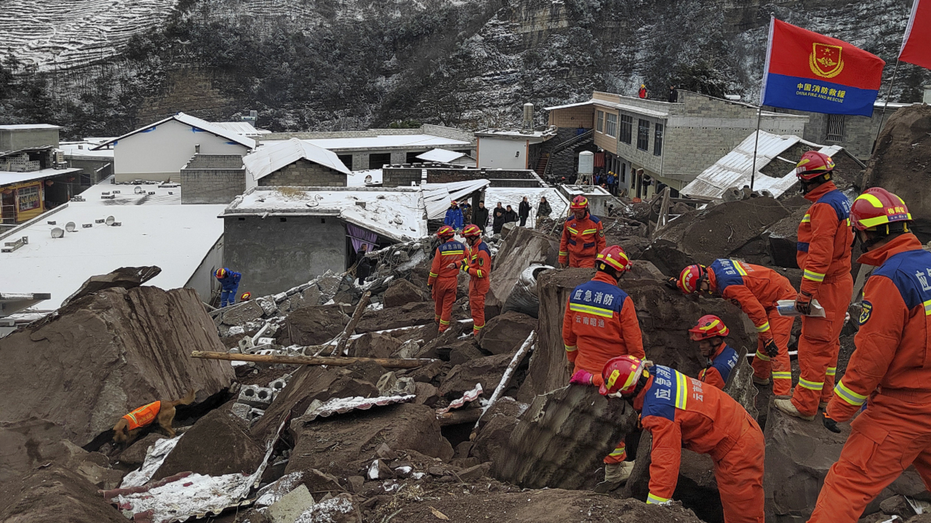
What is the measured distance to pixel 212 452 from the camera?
554cm

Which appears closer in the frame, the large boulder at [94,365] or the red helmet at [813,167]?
the red helmet at [813,167]

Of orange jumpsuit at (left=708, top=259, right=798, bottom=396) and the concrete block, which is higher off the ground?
orange jumpsuit at (left=708, top=259, right=798, bottom=396)

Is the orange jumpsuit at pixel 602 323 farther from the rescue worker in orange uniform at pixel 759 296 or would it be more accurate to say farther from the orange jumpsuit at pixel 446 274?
the orange jumpsuit at pixel 446 274

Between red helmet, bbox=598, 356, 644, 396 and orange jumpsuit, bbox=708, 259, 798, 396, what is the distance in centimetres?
193

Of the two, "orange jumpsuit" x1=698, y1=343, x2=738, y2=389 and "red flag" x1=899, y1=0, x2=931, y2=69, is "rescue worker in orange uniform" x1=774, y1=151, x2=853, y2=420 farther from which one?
"red flag" x1=899, y1=0, x2=931, y2=69

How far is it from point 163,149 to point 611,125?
21760mm

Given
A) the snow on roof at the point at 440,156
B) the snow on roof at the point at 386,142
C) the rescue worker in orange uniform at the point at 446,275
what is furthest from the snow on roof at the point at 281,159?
the rescue worker in orange uniform at the point at 446,275

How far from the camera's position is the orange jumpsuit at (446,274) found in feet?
30.0

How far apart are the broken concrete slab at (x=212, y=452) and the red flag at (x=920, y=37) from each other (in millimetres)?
7656

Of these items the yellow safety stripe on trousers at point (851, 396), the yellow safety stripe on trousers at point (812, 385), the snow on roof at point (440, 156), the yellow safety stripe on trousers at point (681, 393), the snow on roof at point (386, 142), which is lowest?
the snow on roof at point (440, 156)

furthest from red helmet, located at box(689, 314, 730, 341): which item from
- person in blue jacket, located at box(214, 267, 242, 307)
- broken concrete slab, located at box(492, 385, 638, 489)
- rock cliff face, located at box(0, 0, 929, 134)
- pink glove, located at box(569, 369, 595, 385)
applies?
rock cliff face, located at box(0, 0, 929, 134)

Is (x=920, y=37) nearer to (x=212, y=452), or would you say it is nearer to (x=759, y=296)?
(x=759, y=296)

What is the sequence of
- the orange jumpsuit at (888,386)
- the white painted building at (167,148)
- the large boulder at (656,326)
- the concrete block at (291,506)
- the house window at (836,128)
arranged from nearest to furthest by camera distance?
the orange jumpsuit at (888,386) < the concrete block at (291,506) < the large boulder at (656,326) < the house window at (836,128) < the white painted building at (167,148)

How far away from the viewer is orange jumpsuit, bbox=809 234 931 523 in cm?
362
